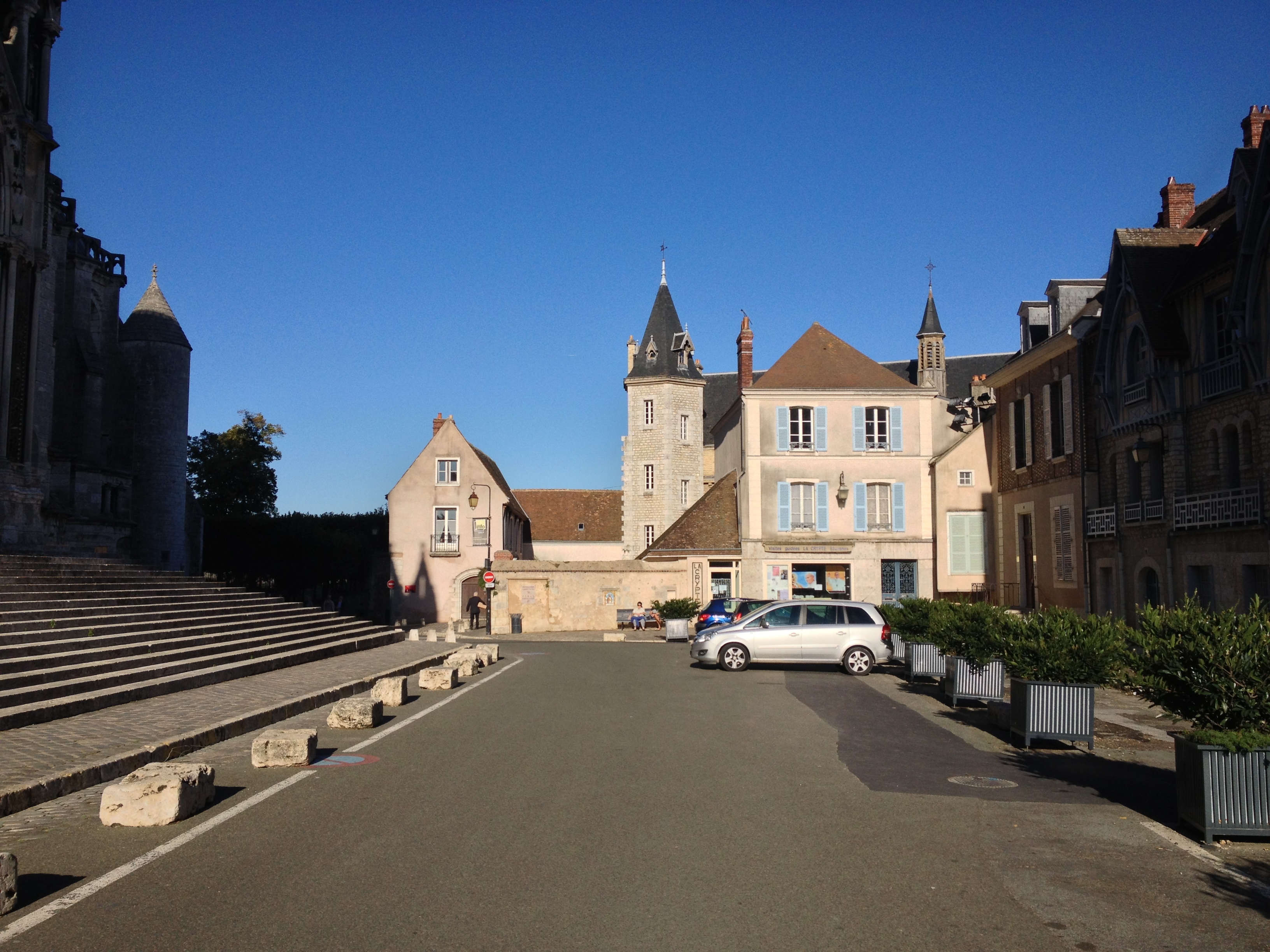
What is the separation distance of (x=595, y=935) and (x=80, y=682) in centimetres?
1138

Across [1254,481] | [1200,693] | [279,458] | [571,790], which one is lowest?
[571,790]

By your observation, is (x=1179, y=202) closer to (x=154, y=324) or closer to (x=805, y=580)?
(x=805, y=580)

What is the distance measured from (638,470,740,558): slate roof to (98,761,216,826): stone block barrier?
3288cm

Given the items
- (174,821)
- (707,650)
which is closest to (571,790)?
(174,821)

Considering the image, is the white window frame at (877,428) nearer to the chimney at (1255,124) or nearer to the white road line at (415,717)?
the chimney at (1255,124)

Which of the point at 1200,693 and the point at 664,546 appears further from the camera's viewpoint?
the point at 664,546

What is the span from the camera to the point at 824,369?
131 ft

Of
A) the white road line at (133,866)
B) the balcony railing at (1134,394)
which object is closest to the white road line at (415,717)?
the white road line at (133,866)

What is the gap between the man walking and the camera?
44.9m

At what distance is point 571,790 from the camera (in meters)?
8.76

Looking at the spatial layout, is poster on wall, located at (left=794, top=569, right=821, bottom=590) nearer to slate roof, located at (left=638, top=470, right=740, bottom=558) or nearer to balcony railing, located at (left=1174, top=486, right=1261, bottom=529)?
slate roof, located at (left=638, top=470, right=740, bottom=558)

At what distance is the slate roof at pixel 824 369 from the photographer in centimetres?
3947

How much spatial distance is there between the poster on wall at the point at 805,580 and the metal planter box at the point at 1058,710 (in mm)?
27988

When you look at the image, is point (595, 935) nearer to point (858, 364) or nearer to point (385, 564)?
point (858, 364)
